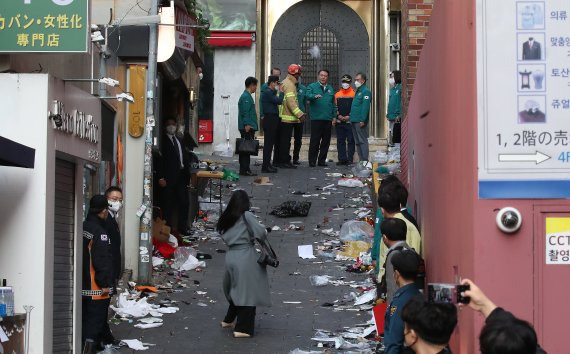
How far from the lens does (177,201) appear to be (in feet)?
61.5

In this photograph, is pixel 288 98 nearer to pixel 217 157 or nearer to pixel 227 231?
pixel 217 157

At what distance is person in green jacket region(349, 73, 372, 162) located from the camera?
24375 mm

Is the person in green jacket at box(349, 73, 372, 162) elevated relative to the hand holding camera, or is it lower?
elevated

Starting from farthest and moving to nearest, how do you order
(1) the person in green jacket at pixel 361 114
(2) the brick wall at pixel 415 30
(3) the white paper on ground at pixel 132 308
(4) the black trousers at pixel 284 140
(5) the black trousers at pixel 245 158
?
(4) the black trousers at pixel 284 140
(1) the person in green jacket at pixel 361 114
(5) the black trousers at pixel 245 158
(2) the brick wall at pixel 415 30
(3) the white paper on ground at pixel 132 308

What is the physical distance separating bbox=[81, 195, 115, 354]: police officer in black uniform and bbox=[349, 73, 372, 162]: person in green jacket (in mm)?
12865

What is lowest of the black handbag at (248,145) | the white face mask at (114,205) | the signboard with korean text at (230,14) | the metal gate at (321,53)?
the white face mask at (114,205)

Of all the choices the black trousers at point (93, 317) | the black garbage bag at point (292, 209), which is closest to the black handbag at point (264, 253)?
the black trousers at point (93, 317)

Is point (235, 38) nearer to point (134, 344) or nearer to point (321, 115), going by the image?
point (321, 115)

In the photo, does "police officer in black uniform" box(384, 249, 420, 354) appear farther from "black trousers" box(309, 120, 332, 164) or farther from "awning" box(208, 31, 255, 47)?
"awning" box(208, 31, 255, 47)

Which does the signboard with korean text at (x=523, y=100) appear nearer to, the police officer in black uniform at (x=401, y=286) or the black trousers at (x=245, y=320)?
the police officer in black uniform at (x=401, y=286)

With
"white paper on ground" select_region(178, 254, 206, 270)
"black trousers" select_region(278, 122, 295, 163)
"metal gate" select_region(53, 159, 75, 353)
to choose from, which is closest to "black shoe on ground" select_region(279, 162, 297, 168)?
"black trousers" select_region(278, 122, 295, 163)

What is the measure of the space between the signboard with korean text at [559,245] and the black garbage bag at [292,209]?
13.6 metres

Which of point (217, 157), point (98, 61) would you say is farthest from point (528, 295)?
point (217, 157)

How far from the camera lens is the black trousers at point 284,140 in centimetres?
2448
